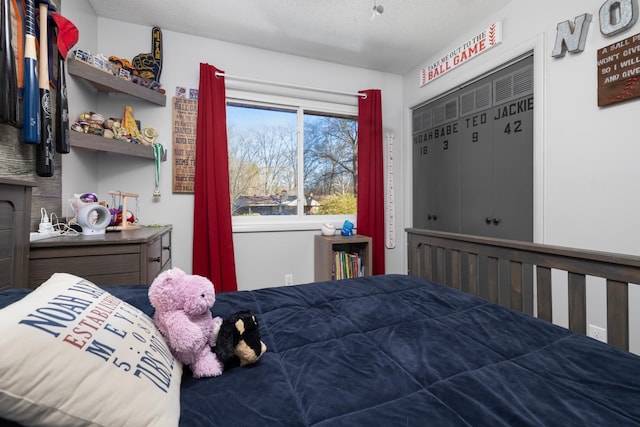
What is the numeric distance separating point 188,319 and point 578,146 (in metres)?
2.28

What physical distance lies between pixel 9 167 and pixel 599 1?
3.13m

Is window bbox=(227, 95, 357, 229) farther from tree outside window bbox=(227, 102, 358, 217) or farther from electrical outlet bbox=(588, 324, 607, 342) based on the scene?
electrical outlet bbox=(588, 324, 607, 342)

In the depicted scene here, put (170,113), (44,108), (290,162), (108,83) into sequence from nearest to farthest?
(44,108), (108,83), (170,113), (290,162)

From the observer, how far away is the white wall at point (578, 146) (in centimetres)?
154

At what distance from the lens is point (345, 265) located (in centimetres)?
270

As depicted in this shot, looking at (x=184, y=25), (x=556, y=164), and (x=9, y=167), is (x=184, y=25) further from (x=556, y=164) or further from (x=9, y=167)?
(x=556, y=164)

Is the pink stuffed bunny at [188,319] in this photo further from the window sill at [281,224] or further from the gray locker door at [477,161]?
the gray locker door at [477,161]

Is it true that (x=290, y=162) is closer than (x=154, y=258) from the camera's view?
No

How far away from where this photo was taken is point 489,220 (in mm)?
2297

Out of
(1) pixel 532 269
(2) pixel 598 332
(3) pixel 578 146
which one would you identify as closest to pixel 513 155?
(3) pixel 578 146

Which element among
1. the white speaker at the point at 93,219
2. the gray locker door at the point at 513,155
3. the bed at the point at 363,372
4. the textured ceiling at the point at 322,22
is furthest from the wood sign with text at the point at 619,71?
the white speaker at the point at 93,219

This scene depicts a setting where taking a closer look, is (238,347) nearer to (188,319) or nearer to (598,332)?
(188,319)

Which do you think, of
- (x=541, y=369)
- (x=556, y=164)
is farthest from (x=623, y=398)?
(x=556, y=164)

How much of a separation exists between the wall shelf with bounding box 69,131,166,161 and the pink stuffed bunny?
5.36 feet
